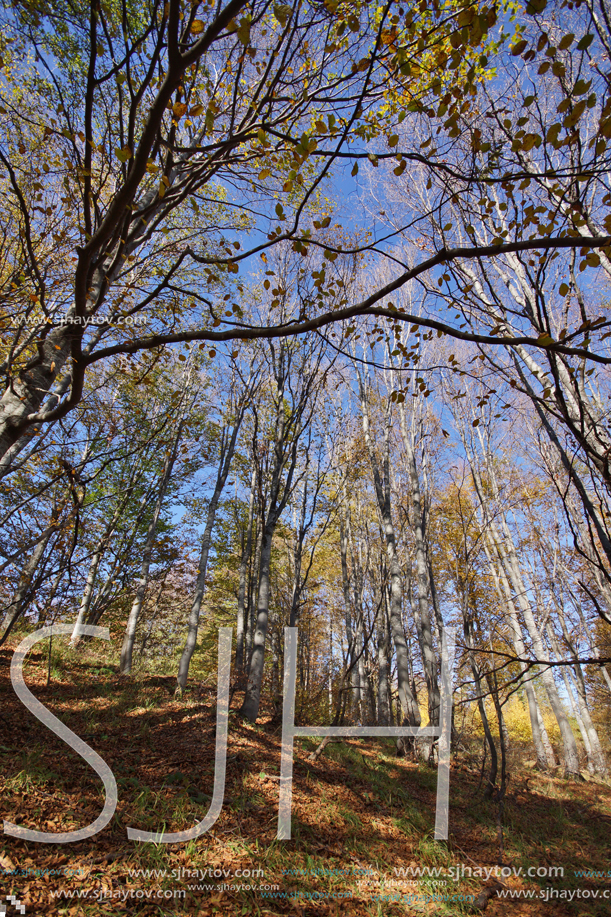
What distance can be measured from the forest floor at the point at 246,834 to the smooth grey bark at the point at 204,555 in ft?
4.40

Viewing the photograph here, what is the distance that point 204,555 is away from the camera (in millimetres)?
7281

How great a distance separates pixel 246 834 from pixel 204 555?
4.85 m

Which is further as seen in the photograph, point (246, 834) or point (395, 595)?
point (395, 595)

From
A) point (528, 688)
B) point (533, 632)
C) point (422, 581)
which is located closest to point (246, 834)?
point (422, 581)

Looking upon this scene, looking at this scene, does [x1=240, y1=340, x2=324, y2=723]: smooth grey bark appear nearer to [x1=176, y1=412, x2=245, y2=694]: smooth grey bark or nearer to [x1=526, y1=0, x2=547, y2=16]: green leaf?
[x1=176, y1=412, x2=245, y2=694]: smooth grey bark

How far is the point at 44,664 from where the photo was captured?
5836 millimetres

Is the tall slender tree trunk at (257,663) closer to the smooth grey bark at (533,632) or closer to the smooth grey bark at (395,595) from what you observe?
the smooth grey bark at (395,595)

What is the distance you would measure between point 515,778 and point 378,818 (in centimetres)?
491

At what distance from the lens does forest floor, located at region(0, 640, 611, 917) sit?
2.09 m

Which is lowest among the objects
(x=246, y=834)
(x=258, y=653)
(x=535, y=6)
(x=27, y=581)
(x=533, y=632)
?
(x=246, y=834)

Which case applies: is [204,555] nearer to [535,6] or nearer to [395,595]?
[395,595]

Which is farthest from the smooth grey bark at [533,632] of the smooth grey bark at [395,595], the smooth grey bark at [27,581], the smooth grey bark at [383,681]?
the smooth grey bark at [27,581]

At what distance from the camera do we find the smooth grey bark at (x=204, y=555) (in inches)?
259

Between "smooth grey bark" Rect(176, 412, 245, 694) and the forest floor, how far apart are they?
134cm
